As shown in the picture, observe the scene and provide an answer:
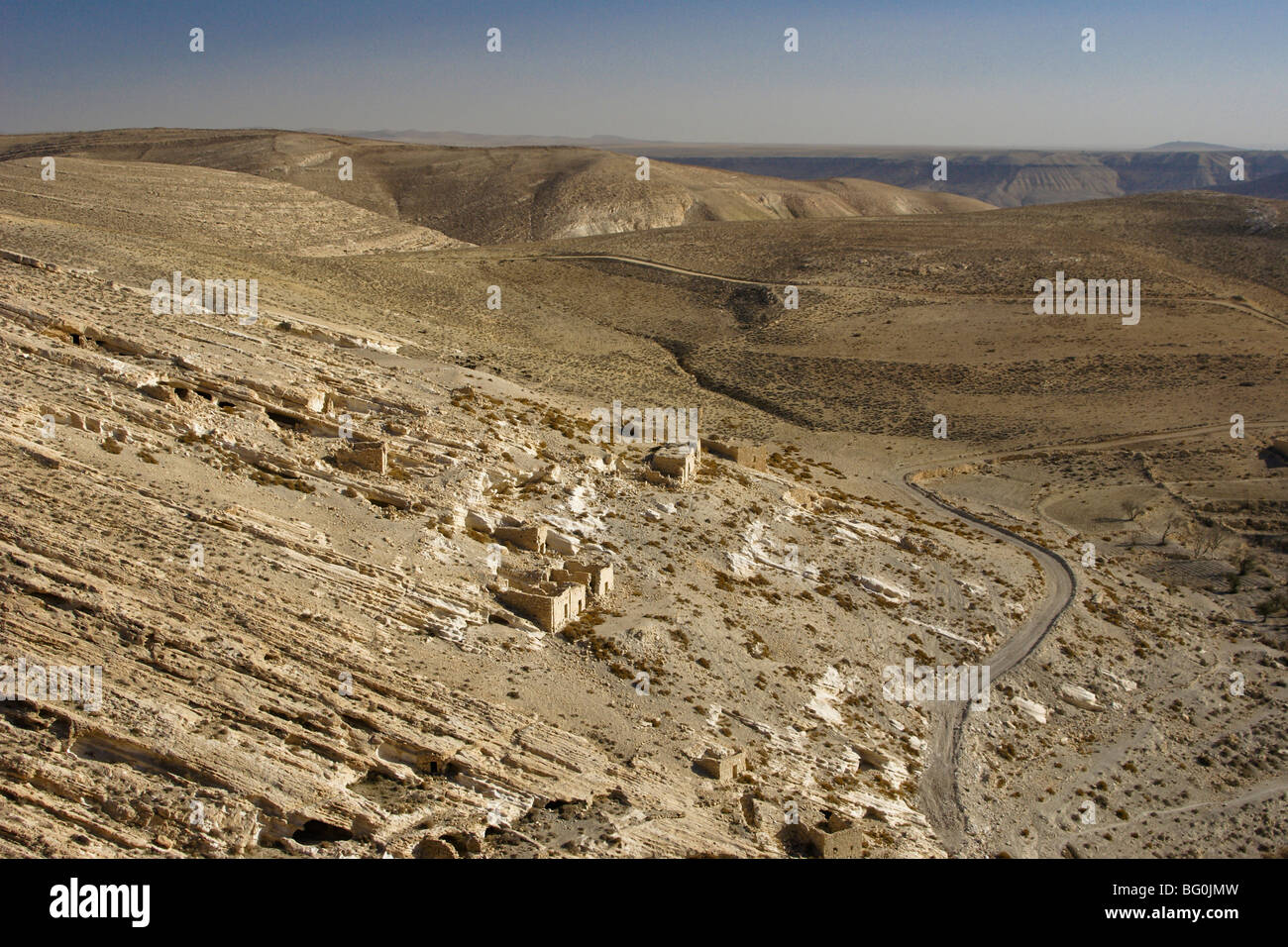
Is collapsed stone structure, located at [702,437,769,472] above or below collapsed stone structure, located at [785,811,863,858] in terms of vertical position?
above

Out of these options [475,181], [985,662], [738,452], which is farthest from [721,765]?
[475,181]

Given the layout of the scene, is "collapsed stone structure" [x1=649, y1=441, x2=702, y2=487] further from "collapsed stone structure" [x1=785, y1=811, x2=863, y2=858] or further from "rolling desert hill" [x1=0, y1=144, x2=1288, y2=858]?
"collapsed stone structure" [x1=785, y1=811, x2=863, y2=858]

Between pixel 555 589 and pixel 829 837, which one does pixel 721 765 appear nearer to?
pixel 829 837

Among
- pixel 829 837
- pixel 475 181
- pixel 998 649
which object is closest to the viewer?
pixel 829 837

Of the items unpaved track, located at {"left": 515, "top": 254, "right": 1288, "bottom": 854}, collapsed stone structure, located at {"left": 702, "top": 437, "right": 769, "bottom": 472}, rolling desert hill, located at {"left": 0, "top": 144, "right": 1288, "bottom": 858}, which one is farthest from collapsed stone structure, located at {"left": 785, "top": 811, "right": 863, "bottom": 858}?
collapsed stone structure, located at {"left": 702, "top": 437, "right": 769, "bottom": 472}

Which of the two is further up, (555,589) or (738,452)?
(738,452)

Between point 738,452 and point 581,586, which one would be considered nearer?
point 581,586

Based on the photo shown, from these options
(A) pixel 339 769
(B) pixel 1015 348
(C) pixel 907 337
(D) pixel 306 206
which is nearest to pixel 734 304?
(C) pixel 907 337

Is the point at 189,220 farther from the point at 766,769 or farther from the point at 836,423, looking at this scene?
the point at 766,769
